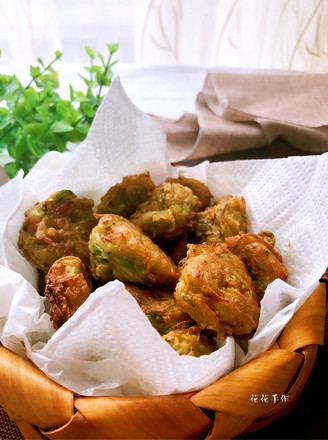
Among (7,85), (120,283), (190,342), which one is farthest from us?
(7,85)

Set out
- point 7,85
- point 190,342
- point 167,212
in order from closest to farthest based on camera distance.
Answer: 1. point 190,342
2. point 167,212
3. point 7,85

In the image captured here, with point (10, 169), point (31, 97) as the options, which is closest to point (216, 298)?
point (10, 169)

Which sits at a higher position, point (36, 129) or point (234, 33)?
point (234, 33)

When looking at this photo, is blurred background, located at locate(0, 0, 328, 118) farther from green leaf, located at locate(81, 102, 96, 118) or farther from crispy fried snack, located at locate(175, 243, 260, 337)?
crispy fried snack, located at locate(175, 243, 260, 337)

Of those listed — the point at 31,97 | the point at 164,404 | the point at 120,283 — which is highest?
the point at 31,97

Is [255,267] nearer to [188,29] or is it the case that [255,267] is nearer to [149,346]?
[149,346]

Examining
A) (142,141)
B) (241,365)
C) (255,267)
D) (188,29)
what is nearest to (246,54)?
(188,29)

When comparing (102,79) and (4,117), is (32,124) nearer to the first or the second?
(4,117)
